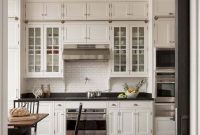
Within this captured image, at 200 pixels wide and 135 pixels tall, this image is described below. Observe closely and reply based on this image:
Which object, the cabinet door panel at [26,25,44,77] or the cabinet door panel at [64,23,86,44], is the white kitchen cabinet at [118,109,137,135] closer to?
the cabinet door panel at [64,23,86,44]

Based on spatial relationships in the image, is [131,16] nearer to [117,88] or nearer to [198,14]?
[117,88]

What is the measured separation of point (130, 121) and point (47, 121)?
1.66 m

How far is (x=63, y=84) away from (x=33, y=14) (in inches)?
64.4

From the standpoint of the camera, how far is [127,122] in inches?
226

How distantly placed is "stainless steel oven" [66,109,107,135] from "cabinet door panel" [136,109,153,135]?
669mm

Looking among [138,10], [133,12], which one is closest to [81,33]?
[133,12]

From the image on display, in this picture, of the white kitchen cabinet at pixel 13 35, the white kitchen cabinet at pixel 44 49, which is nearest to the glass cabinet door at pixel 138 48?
the white kitchen cabinet at pixel 44 49

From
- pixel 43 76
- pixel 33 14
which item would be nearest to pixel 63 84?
pixel 43 76

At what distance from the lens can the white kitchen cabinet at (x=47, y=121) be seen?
5750mm

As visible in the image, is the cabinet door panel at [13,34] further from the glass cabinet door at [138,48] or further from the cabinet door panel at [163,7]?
the cabinet door panel at [163,7]

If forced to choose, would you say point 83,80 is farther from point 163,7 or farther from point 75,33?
point 163,7

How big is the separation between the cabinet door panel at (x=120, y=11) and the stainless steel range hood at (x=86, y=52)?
0.65 meters

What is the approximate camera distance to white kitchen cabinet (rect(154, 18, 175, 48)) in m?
5.81

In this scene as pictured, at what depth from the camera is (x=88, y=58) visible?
595 cm
